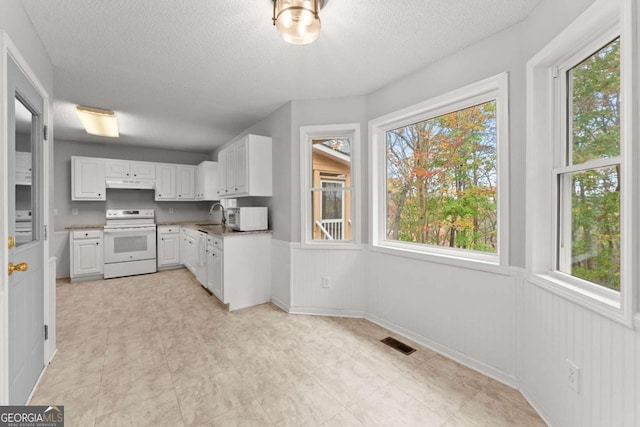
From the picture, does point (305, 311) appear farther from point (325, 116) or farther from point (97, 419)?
point (325, 116)

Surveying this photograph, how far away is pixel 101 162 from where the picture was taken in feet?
16.3

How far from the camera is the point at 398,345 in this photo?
8.05 feet

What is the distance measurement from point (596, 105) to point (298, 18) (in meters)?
1.67

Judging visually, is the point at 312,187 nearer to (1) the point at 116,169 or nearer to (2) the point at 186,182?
(2) the point at 186,182

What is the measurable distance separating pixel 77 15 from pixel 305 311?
10.2 ft

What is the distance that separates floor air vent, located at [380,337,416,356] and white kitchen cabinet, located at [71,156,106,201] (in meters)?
5.38

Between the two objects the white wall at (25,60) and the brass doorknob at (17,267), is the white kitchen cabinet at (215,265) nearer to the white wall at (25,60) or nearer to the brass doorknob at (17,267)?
the white wall at (25,60)

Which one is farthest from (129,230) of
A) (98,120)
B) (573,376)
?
(573,376)

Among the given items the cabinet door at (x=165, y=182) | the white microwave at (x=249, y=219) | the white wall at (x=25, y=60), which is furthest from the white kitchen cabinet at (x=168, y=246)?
the white wall at (x=25, y=60)

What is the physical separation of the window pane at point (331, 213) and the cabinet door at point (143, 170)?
12.7ft

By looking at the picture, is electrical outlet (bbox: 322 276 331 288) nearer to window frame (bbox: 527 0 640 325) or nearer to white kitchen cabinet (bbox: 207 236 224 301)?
white kitchen cabinet (bbox: 207 236 224 301)

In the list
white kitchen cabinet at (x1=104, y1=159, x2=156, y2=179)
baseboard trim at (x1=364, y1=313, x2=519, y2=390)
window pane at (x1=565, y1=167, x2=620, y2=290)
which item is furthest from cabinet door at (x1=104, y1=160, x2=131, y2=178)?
window pane at (x1=565, y1=167, x2=620, y2=290)

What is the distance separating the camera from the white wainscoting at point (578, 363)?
1131mm

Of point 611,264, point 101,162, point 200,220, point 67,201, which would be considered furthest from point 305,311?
point 67,201
